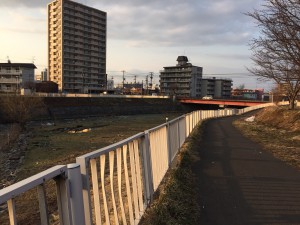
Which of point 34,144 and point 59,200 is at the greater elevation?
point 59,200

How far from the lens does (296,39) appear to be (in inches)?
455

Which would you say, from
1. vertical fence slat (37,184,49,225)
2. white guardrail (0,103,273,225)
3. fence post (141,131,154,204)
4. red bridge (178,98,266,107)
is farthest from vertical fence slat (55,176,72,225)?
red bridge (178,98,266,107)

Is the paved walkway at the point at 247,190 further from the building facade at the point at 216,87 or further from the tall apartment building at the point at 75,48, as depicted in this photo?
the building facade at the point at 216,87

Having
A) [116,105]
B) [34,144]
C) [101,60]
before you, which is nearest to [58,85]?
[101,60]

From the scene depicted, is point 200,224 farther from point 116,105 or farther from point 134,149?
point 116,105

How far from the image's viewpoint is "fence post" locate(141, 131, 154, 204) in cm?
552

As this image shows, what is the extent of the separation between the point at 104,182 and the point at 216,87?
469 ft

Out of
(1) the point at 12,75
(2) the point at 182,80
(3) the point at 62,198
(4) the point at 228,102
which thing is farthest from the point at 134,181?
(2) the point at 182,80

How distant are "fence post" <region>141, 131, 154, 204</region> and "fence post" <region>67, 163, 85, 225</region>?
8.90 feet

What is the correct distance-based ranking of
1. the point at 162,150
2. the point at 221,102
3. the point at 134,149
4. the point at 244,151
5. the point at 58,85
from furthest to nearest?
the point at 58,85 < the point at 221,102 < the point at 244,151 < the point at 162,150 < the point at 134,149

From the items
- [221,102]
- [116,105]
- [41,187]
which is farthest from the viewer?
[221,102]

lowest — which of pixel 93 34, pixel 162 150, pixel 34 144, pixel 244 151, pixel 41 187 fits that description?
pixel 34 144

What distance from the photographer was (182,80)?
424 ft

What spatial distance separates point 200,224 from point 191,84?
123552mm
